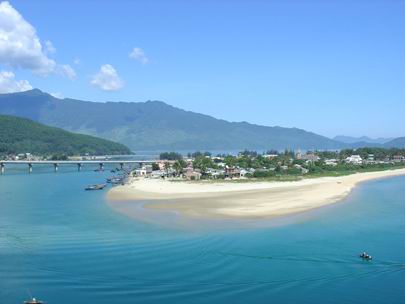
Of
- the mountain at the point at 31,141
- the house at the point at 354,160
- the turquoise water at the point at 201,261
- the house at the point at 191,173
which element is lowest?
the turquoise water at the point at 201,261

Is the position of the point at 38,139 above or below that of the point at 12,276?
above

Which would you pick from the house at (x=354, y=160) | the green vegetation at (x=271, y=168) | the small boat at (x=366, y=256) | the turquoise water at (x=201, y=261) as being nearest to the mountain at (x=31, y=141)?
the green vegetation at (x=271, y=168)

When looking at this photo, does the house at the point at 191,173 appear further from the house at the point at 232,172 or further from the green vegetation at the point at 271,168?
the house at the point at 232,172

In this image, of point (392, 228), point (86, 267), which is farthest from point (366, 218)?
point (86, 267)

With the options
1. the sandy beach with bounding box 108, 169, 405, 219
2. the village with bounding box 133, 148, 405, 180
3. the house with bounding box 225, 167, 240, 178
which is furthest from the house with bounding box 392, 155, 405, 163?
the house with bounding box 225, 167, 240, 178

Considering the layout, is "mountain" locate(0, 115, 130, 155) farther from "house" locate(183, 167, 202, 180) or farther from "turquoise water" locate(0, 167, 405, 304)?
"turquoise water" locate(0, 167, 405, 304)

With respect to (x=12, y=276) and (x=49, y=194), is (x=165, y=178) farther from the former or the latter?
(x=12, y=276)
